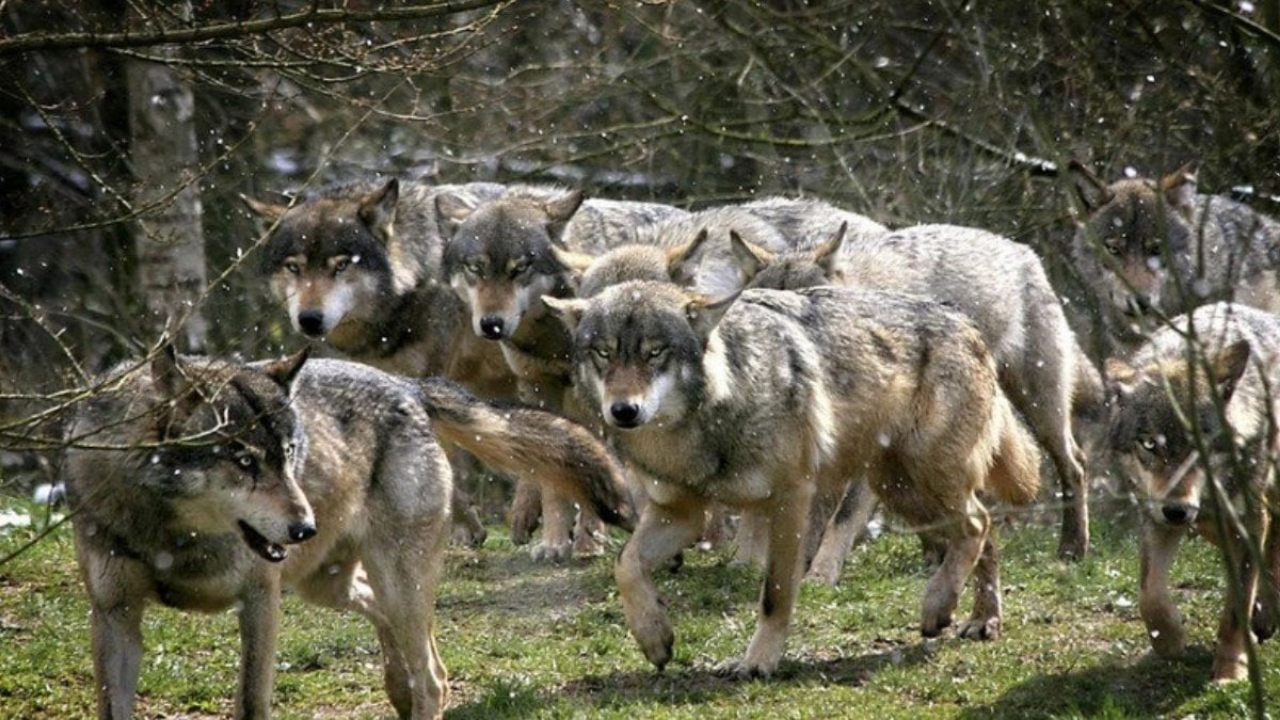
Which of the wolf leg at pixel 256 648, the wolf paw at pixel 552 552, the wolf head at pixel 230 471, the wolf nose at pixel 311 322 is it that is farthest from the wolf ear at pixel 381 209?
the wolf leg at pixel 256 648

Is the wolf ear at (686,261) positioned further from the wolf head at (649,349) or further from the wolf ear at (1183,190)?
the wolf ear at (1183,190)

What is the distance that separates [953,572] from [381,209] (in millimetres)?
4118

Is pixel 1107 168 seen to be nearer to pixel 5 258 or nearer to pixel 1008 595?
pixel 1008 595

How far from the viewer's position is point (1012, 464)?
778cm

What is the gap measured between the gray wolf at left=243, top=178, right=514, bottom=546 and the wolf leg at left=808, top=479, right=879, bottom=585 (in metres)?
2.06

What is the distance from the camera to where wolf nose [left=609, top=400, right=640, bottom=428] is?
21.1 feet

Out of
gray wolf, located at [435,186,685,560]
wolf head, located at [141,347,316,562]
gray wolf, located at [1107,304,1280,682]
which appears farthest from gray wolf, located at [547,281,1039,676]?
gray wolf, located at [435,186,685,560]

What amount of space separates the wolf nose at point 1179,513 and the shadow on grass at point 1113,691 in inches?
25.3

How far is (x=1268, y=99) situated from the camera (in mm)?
9883

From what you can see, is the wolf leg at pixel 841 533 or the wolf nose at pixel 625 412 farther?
the wolf leg at pixel 841 533

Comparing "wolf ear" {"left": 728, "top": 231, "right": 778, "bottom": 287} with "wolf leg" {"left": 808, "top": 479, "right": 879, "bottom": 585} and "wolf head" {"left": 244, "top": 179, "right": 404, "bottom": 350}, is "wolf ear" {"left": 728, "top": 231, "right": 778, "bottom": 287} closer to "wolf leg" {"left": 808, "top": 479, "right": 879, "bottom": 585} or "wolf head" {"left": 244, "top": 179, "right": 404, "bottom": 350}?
"wolf leg" {"left": 808, "top": 479, "right": 879, "bottom": 585}

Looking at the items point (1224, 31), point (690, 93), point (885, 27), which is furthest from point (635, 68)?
point (1224, 31)

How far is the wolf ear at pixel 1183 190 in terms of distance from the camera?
32.4 feet

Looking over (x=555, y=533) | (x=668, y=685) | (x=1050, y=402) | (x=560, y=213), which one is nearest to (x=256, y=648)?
(x=668, y=685)
